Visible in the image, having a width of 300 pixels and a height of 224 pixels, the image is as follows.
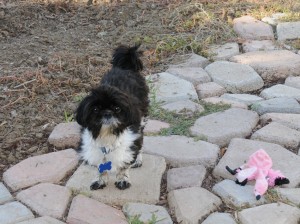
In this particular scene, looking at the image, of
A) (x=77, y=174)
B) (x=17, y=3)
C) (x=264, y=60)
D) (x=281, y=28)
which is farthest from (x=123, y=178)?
(x=17, y=3)

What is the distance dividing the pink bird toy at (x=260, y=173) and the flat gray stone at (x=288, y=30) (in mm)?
2827

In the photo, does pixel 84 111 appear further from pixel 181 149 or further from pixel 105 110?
pixel 181 149

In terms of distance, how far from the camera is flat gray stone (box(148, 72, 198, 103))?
4.79 meters

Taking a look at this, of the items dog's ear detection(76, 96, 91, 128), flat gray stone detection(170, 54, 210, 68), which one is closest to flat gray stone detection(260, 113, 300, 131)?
flat gray stone detection(170, 54, 210, 68)

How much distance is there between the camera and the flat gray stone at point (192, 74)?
5129 mm

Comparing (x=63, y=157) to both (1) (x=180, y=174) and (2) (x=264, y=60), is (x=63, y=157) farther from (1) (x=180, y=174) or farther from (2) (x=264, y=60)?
(2) (x=264, y=60)

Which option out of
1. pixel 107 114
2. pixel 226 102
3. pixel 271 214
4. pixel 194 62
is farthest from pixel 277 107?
pixel 107 114

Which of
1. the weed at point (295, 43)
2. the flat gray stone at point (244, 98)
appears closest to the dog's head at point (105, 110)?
the flat gray stone at point (244, 98)

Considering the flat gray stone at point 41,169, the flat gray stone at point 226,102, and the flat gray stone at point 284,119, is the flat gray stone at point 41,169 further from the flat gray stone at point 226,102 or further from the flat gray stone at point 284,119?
the flat gray stone at point 284,119

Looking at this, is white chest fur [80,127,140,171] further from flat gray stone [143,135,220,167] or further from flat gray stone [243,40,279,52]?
flat gray stone [243,40,279,52]

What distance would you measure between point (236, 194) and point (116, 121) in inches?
37.3

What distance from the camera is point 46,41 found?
19.2ft

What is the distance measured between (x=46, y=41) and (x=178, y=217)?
3259 mm

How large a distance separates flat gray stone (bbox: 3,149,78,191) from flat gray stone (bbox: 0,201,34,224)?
0.80ft
